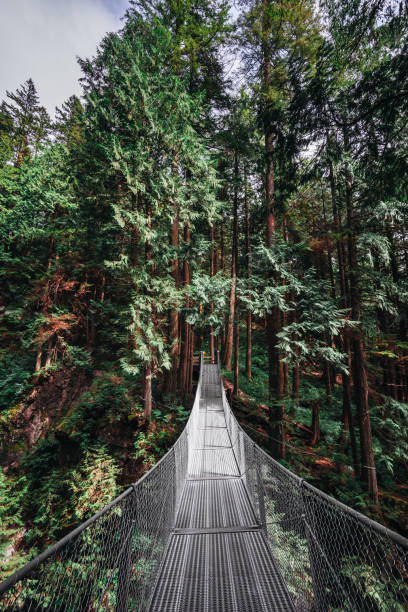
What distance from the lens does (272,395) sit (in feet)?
17.2

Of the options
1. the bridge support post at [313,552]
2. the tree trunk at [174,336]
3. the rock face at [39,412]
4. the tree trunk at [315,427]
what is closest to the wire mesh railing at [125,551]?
the bridge support post at [313,552]

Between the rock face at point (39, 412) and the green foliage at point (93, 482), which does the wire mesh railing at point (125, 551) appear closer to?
the green foliage at point (93, 482)

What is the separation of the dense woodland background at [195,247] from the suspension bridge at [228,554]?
7.78 feet

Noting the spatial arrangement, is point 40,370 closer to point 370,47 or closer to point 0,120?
point 370,47

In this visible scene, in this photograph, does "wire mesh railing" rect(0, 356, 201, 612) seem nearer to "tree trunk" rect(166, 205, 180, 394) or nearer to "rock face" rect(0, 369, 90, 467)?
"tree trunk" rect(166, 205, 180, 394)

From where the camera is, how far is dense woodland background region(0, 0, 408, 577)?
290 cm

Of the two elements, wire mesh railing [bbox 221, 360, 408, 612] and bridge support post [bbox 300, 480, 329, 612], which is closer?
wire mesh railing [bbox 221, 360, 408, 612]

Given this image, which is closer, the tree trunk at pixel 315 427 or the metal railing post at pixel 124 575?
the metal railing post at pixel 124 575

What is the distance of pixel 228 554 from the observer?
84.6 inches

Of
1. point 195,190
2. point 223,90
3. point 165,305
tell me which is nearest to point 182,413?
point 165,305

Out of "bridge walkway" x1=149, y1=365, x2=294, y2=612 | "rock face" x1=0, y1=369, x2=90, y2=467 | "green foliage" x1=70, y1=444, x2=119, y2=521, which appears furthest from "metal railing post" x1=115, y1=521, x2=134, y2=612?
"rock face" x1=0, y1=369, x2=90, y2=467

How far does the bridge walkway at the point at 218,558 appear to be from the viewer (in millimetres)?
1744

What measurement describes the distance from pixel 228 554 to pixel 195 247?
6.43 metres

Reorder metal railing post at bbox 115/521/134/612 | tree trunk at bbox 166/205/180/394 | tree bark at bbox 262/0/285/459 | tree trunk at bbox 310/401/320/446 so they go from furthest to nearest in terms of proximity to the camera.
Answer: tree trunk at bbox 310/401/320/446
tree trunk at bbox 166/205/180/394
tree bark at bbox 262/0/285/459
metal railing post at bbox 115/521/134/612
